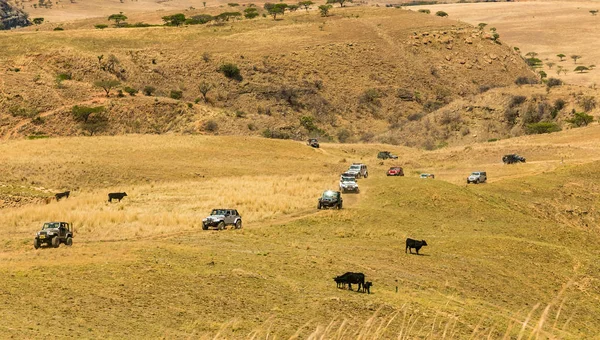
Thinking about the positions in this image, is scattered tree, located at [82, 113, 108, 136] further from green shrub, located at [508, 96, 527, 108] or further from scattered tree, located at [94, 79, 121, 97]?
green shrub, located at [508, 96, 527, 108]

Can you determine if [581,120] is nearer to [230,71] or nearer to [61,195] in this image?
[230,71]

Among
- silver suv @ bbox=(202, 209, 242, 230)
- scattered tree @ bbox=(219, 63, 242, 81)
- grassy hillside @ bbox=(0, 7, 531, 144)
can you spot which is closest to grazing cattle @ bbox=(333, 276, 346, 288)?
silver suv @ bbox=(202, 209, 242, 230)

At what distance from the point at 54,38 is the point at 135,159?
65561mm

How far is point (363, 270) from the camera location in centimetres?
3400

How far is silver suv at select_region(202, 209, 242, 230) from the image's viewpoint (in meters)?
42.9

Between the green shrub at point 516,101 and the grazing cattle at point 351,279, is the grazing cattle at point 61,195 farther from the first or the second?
the green shrub at point 516,101

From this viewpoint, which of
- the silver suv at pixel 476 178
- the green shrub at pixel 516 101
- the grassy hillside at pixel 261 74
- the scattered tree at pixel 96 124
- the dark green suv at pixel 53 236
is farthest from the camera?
the green shrub at pixel 516 101

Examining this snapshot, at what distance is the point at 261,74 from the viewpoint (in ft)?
447

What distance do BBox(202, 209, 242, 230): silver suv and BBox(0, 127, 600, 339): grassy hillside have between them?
0.72 meters

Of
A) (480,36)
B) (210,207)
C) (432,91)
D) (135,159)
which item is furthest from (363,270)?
(480,36)

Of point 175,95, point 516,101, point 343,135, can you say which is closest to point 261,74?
point 175,95

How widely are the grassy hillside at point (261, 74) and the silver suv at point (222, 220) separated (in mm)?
62531

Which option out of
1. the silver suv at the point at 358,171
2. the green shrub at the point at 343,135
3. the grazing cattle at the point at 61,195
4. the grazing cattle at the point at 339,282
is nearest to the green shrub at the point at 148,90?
the green shrub at the point at 343,135

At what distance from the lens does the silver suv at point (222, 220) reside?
141 feet
